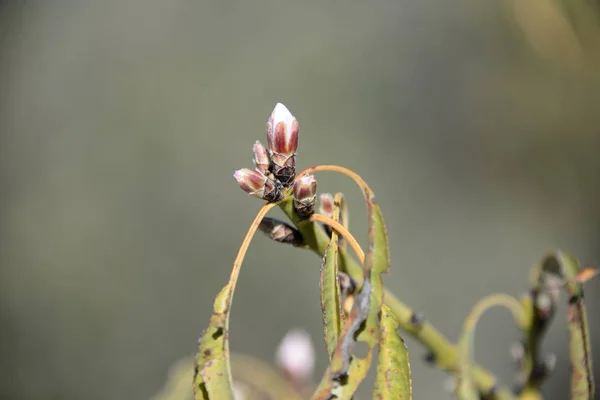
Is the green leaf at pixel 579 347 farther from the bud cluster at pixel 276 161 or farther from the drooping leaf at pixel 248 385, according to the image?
the drooping leaf at pixel 248 385

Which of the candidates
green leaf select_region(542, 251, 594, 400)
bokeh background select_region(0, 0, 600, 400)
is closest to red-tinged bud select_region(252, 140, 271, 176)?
green leaf select_region(542, 251, 594, 400)

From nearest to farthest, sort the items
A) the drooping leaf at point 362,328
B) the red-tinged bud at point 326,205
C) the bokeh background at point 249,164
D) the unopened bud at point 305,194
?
the drooping leaf at point 362,328
the unopened bud at point 305,194
the red-tinged bud at point 326,205
the bokeh background at point 249,164

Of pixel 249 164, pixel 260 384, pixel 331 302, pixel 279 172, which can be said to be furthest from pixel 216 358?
pixel 249 164

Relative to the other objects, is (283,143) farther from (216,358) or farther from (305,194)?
(216,358)

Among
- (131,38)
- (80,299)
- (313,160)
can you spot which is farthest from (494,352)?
(131,38)

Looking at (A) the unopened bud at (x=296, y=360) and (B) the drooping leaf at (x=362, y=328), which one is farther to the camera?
(A) the unopened bud at (x=296, y=360)

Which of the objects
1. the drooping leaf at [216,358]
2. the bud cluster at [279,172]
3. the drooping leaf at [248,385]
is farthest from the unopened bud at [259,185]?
the drooping leaf at [248,385]
